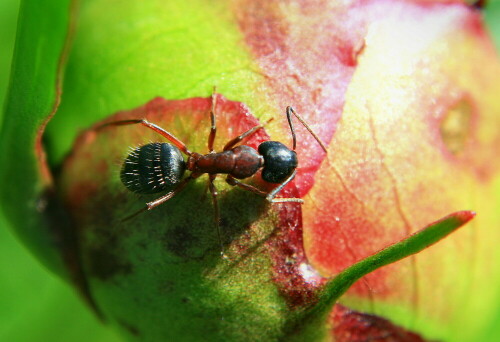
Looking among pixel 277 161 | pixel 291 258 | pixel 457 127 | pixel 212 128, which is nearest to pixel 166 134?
pixel 212 128

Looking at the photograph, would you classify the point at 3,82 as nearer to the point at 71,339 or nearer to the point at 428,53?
the point at 71,339

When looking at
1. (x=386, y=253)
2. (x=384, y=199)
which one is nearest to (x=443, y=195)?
(x=384, y=199)

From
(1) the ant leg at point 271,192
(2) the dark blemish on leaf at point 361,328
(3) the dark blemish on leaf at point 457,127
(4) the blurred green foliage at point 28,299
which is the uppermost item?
(1) the ant leg at point 271,192

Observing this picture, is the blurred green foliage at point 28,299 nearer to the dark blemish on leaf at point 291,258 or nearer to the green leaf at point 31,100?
the green leaf at point 31,100

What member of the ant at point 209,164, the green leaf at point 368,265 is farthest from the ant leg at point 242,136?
the green leaf at point 368,265

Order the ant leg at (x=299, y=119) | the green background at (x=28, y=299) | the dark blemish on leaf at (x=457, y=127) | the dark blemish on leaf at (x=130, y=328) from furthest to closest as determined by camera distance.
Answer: the green background at (x=28, y=299), the dark blemish on leaf at (x=130, y=328), the dark blemish on leaf at (x=457, y=127), the ant leg at (x=299, y=119)

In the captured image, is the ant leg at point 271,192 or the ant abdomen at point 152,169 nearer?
the ant leg at point 271,192

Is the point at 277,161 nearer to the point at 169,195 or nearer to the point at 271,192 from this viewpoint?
the point at 271,192
